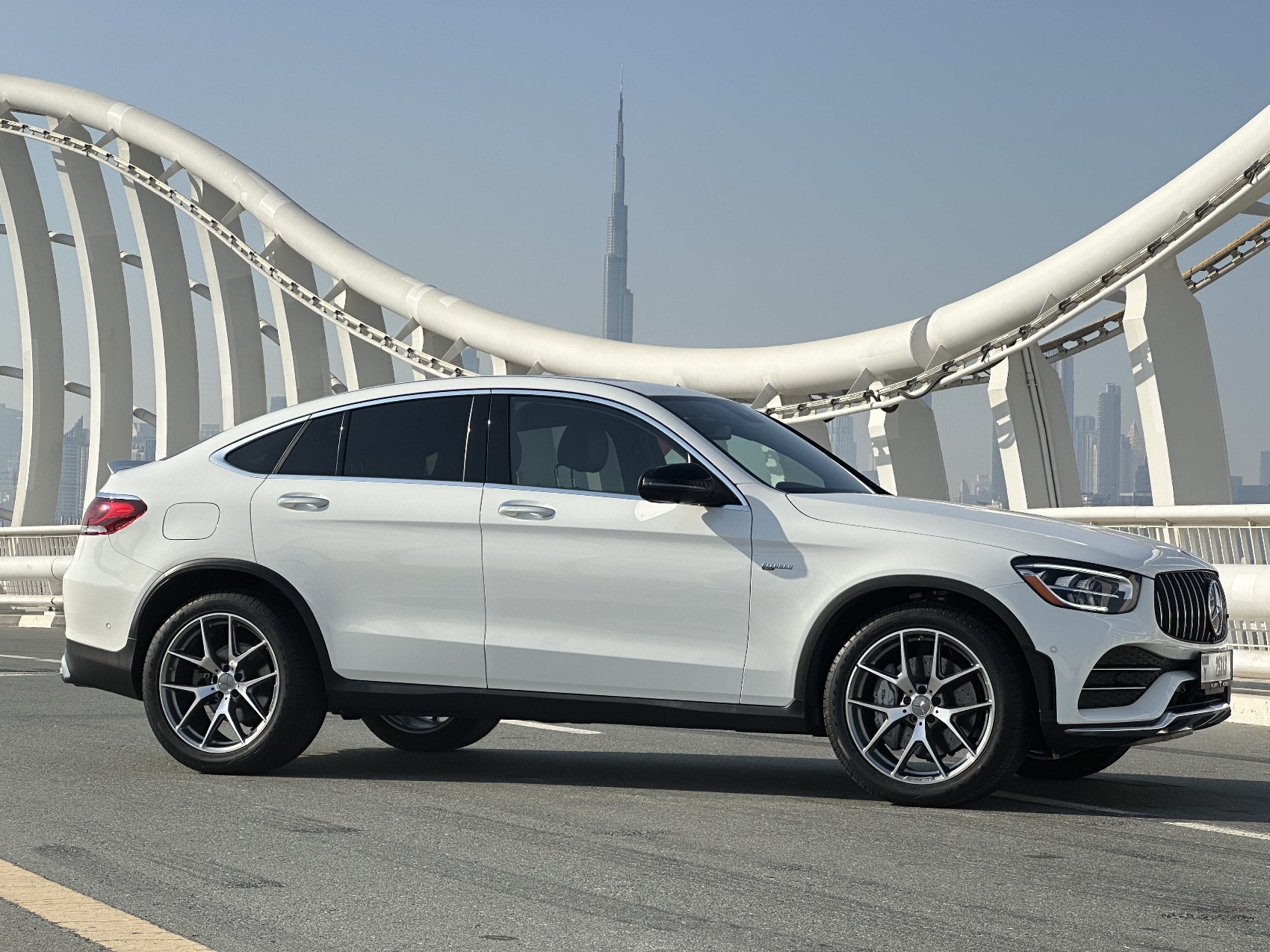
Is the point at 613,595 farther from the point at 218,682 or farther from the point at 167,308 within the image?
the point at 167,308

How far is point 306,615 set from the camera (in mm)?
7098

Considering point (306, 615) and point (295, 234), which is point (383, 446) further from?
point (295, 234)

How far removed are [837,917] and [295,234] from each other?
32270 millimetres

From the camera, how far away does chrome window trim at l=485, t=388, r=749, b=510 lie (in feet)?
21.8

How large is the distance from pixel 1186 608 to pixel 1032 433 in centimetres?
1756

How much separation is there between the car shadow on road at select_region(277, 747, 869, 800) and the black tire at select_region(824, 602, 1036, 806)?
40 cm

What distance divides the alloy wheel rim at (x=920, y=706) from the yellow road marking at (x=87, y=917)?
9.49 feet

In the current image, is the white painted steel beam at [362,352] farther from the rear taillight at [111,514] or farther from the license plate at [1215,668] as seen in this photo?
the license plate at [1215,668]

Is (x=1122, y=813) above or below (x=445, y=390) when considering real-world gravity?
below

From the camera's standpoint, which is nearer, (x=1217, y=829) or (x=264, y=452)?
(x=1217, y=829)

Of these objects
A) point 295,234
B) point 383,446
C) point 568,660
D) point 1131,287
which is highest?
point 295,234

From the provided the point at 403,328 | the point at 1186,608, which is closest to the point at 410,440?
the point at 1186,608

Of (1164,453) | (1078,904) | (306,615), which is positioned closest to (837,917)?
(1078,904)

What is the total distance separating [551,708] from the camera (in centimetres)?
670
